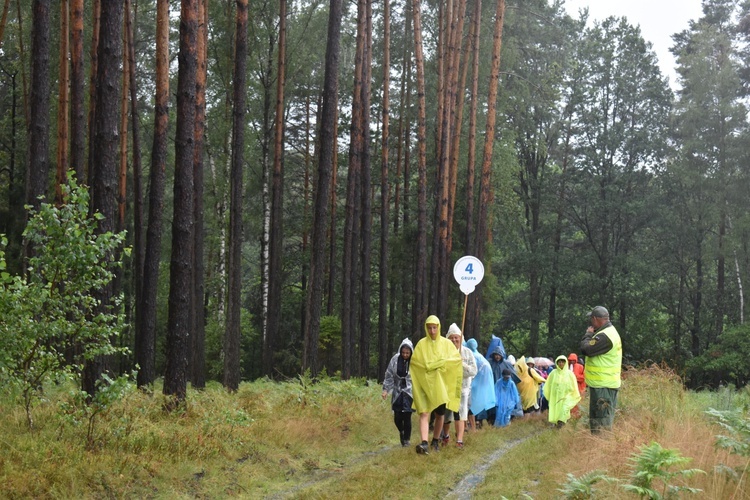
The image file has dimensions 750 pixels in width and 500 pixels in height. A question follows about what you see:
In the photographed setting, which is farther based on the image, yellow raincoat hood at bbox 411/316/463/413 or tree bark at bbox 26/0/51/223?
tree bark at bbox 26/0/51/223

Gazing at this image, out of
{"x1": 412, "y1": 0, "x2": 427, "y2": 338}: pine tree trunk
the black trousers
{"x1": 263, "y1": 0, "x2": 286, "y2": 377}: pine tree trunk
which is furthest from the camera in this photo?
{"x1": 263, "y1": 0, "x2": 286, "y2": 377}: pine tree trunk

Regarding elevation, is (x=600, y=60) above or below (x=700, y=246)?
above

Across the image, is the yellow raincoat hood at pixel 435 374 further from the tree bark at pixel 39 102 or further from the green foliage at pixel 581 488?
the tree bark at pixel 39 102

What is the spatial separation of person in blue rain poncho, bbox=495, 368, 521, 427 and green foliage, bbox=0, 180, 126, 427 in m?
10.4

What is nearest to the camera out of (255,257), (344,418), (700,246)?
(344,418)

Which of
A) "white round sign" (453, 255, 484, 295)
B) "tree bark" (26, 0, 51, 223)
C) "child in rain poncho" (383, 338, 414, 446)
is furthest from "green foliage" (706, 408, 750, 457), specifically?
Answer: "tree bark" (26, 0, 51, 223)

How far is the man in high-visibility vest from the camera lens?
11305 mm

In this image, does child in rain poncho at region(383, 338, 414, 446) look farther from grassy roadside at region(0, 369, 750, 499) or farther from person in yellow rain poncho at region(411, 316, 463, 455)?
grassy roadside at region(0, 369, 750, 499)

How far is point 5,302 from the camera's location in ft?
28.8

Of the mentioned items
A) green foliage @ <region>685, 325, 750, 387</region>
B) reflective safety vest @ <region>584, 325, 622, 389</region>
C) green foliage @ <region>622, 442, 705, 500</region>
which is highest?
reflective safety vest @ <region>584, 325, 622, 389</region>

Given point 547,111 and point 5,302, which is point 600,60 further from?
point 5,302

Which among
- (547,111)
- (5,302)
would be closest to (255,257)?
(547,111)

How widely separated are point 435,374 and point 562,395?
205 inches

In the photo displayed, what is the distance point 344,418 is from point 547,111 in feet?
97.6
